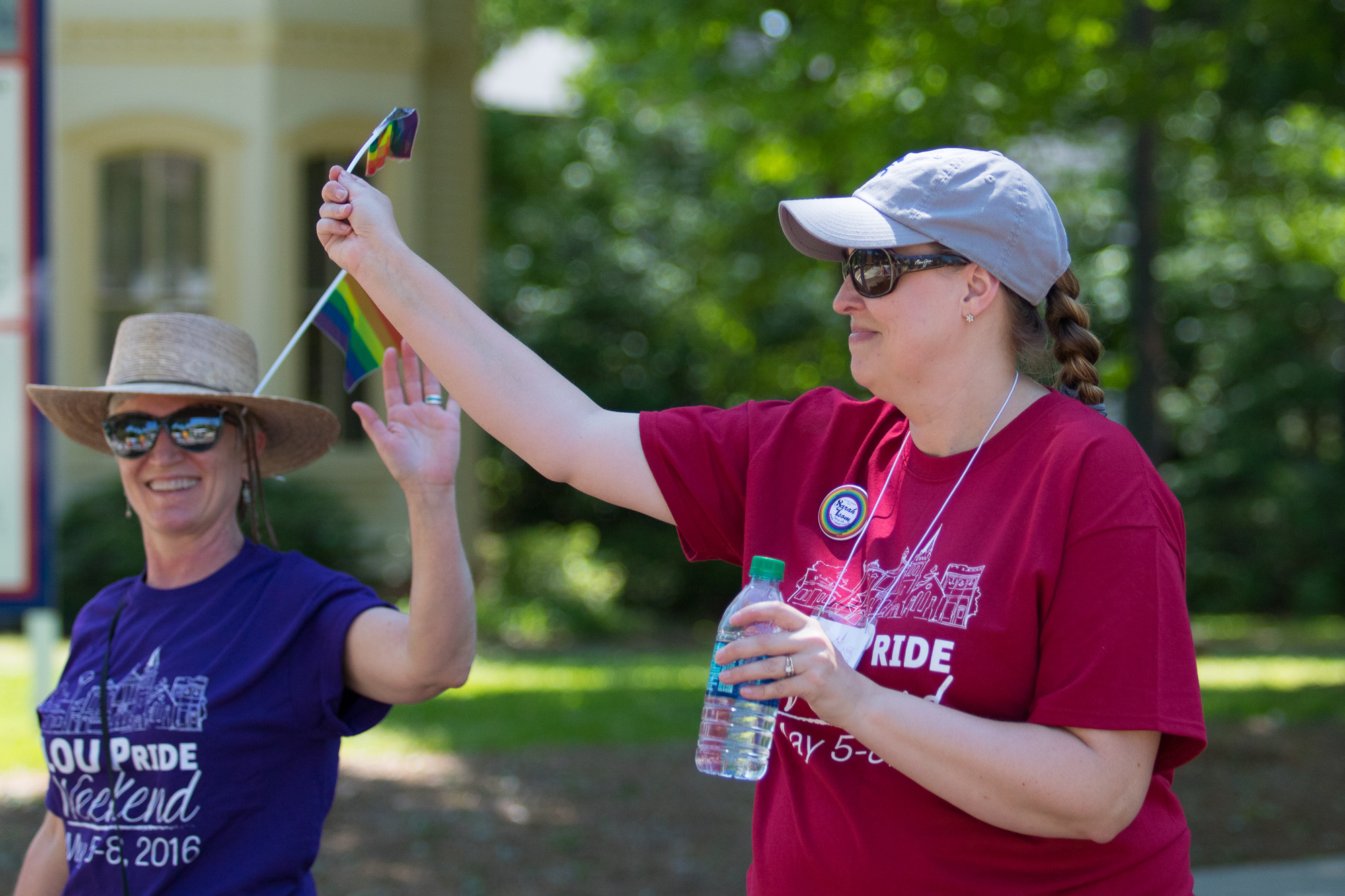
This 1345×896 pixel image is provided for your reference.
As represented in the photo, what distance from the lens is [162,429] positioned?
9.28 feet

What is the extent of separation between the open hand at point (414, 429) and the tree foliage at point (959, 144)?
17.7ft

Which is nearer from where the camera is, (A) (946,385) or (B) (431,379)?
(A) (946,385)

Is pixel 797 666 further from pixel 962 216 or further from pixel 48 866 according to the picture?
pixel 48 866

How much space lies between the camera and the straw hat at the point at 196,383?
285cm

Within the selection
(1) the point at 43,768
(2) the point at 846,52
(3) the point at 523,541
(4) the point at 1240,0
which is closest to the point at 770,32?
(2) the point at 846,52

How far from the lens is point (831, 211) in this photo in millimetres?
2146

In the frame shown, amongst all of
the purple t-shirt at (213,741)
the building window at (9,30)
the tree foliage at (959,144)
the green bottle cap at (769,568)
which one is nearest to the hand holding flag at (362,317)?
the purple t-shirt at (213,741)

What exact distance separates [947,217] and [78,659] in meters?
1.99

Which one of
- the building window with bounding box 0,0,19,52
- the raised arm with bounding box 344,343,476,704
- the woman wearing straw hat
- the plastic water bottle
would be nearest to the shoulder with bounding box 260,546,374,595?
the woman wearing straw hat

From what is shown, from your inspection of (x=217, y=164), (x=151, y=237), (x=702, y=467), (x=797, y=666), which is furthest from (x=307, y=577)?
(x=151, y=237)

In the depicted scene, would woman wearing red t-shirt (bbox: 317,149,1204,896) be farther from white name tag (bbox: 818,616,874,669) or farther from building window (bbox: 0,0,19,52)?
building window (bbox: 0,0,19,52)

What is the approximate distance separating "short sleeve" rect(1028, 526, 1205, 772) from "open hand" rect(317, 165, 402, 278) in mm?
1340

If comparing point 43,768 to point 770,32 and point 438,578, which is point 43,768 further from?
point 770,32

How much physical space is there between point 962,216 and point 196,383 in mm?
1677
